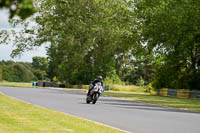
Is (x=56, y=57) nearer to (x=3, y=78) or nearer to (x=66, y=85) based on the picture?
(x=66, y=85)

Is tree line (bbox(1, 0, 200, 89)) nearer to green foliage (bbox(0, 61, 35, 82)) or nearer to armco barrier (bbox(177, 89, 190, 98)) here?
armco barrier (bbox(177, 89, 190, 98))

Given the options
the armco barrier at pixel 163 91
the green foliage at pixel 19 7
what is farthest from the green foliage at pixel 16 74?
the green foliage at pixel 19 7

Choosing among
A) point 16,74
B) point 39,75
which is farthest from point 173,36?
point 39,75

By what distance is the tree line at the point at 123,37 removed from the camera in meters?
41.0

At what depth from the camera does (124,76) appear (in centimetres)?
8544

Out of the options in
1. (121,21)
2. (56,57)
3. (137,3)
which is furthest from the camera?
(56,57)

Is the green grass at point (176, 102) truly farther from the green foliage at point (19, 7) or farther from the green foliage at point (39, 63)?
the green foliage at point (39, 63)

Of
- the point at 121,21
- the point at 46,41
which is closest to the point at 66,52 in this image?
the point at 46,41

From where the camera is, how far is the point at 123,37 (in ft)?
201

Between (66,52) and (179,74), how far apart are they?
22.1 metres

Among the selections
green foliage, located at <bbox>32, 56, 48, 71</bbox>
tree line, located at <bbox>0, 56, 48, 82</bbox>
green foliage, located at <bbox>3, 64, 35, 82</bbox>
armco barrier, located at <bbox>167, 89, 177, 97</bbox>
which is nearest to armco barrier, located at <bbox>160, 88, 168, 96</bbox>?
armco barrier, located at <bbox>167, 89, 177, 97</bbox>

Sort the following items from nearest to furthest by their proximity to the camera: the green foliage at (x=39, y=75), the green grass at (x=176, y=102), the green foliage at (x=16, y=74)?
the green grass at (x=176, y=102) → the green foliage at (x=16, y=74) → the green foliage at (x=39, y=75)

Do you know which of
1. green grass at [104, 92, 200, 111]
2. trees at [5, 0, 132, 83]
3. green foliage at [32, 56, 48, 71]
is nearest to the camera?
green grass at [104, 92, 200, 111]

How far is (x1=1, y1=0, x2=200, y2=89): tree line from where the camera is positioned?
41.0 meters
